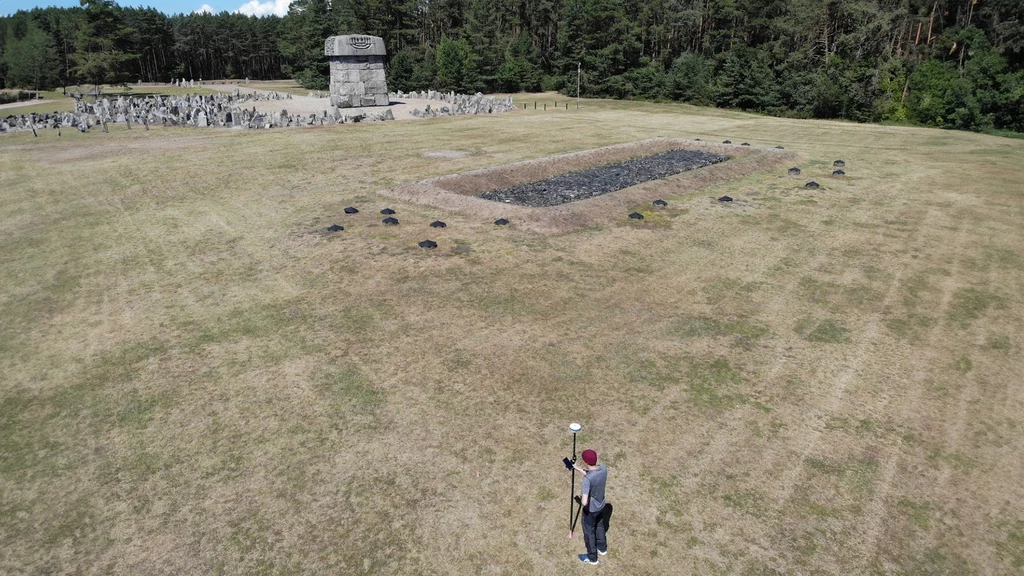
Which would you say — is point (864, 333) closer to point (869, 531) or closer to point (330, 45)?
point (869, 531)

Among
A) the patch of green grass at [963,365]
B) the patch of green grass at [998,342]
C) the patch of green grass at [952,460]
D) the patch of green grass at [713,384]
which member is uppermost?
the patch of green grass at [998,342]

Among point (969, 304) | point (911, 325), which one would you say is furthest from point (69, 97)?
point (969, 304)

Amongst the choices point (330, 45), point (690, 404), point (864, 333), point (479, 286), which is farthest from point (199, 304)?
point (330, 45)

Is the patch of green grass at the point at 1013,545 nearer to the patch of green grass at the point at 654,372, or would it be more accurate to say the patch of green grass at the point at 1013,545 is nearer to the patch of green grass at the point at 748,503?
the patch of green grass at the point at 748,503

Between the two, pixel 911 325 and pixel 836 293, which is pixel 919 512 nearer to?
pixel 911 325

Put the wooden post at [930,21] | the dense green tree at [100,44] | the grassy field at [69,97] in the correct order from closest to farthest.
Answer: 1. the grassy field at [69,97]
2. the wooden post at [930,21]
3. the dense green tree at [100,44]

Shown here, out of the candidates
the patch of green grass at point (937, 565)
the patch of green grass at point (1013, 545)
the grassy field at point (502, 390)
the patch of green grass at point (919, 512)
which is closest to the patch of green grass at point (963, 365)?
the grassy field at point (502, 390)
